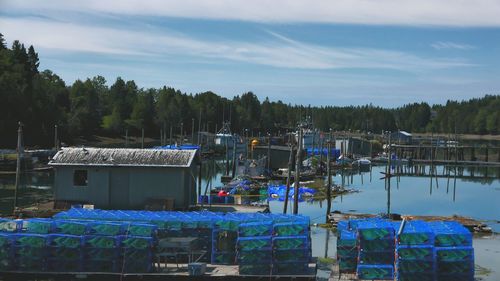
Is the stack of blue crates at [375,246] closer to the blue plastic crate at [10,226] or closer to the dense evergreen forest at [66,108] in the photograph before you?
the blue plastic crate at [10,226]

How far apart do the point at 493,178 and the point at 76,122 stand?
→ 85.2m

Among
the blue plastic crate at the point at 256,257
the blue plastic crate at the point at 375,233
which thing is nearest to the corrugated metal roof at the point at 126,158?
the blue plastic crate at the point at 256,257

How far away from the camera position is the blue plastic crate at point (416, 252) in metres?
25.9

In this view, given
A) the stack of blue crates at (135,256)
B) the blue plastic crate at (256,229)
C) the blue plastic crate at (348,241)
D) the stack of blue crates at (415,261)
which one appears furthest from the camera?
the blue plastic crate at (348,241)

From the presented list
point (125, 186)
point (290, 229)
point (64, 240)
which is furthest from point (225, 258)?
point (125, 186)

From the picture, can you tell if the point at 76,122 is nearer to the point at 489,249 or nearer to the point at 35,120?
the point at 35,120

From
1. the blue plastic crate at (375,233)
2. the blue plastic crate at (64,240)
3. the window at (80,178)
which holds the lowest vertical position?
the blue plastic crate at (64,240)

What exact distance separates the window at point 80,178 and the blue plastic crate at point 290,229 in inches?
635

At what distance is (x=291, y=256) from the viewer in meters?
26.8

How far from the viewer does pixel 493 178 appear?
10419 cm

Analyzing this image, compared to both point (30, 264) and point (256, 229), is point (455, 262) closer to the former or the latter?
point (256, 229)

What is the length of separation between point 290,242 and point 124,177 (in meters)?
15.2

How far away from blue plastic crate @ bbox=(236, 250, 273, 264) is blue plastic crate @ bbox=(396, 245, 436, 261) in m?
5.00

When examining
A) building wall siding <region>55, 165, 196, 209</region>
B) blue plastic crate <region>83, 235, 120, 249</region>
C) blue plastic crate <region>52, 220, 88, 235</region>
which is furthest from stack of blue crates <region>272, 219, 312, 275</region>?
building wall siding <region>55, 165, 196, 209</region>
